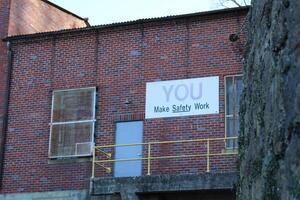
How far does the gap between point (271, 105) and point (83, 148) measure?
1539 centimetres

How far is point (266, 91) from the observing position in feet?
11.7

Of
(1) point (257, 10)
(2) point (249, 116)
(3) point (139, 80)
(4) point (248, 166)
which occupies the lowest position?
(4) point (248, 166)

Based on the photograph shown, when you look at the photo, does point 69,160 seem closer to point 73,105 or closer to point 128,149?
point 73,105

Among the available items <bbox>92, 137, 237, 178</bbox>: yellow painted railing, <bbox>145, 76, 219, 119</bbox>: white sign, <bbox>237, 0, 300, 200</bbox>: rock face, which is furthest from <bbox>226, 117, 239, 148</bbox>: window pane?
<bbox>237, 0, 300, 200</bbox>: rock face

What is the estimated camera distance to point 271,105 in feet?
11.2

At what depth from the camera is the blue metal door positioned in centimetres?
1764

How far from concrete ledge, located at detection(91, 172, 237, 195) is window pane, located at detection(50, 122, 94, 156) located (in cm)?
269

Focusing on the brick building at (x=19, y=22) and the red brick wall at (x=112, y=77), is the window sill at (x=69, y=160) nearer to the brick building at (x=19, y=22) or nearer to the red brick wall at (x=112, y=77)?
the red brick wall at (x=112, y=77)

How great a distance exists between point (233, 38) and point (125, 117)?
12.8 ft

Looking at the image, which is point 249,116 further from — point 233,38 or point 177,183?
point 233,38

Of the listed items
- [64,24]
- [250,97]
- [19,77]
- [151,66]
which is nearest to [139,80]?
[151,66]

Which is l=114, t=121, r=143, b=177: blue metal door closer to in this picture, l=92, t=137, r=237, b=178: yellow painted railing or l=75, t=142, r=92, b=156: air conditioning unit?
l=92, t=137, r=237, b=178: yellow painted railing

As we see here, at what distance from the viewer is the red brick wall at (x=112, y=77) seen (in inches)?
694

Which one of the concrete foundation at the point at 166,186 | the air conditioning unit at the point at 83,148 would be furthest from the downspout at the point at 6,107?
the concrete foundation at the point at 166,186
